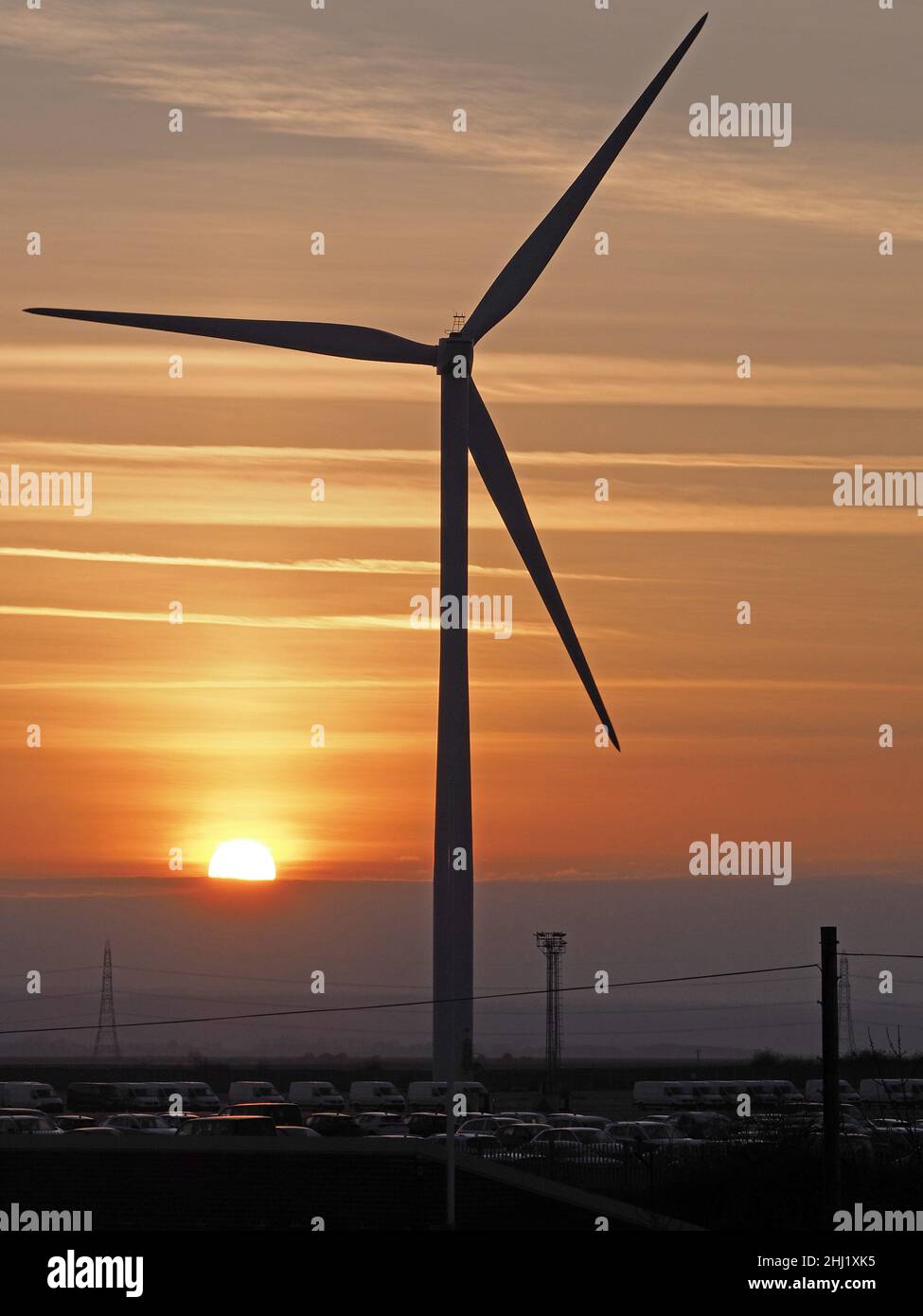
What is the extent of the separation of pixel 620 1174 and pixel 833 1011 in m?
30.4

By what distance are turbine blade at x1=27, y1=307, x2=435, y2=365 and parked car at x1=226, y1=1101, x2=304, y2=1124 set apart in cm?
4208

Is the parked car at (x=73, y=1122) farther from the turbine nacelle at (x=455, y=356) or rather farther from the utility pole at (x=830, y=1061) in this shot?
the utility pole at (x=830, y=1061)

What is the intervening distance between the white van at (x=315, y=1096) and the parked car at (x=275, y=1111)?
997 inches

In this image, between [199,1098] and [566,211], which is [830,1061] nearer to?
[566,211]

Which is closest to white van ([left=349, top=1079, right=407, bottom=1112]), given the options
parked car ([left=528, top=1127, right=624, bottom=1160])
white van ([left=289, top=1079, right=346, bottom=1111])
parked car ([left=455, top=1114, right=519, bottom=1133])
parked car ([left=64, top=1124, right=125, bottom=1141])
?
white van ([left=289, top=1079, right=346, bottom=1111])

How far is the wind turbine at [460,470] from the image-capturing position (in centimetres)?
6462

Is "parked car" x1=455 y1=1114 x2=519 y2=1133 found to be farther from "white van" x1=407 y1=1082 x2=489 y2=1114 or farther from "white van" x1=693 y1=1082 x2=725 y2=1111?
"white van" x1=693 y1=1082 x2=725 y2=1111

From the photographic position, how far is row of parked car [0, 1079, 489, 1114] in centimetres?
11288

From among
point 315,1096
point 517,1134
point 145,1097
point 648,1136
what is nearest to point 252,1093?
point 145,1097

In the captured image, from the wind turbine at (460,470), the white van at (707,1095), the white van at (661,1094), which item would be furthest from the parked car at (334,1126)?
the white van at (661,1094)

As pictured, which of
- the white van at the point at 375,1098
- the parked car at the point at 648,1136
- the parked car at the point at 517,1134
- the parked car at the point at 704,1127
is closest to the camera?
the parked car at the point at 648,1136

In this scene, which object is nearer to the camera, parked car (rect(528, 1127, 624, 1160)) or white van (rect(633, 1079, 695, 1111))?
parked car (rect(528, 1127, 624, 1160))

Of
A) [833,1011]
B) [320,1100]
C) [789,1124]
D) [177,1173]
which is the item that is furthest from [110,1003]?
[833,1011]
